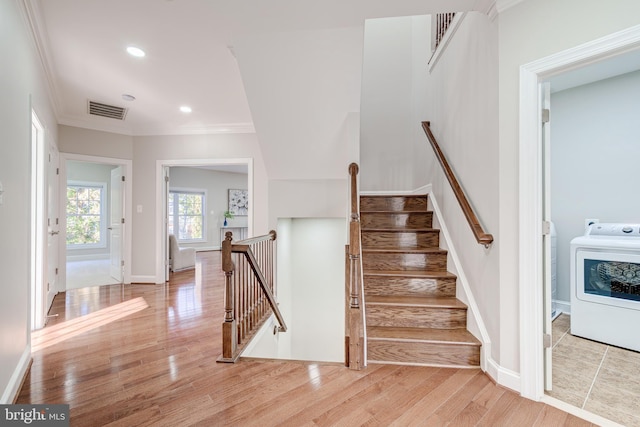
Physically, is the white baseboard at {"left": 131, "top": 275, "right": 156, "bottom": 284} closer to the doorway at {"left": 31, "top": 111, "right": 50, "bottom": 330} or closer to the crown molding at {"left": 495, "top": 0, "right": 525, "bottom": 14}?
the doorway at {"left": 31, "top": 111, "right": 50, "bottom": 330}

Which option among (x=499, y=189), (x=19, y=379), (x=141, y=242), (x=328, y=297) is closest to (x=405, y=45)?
(x=499, y=189)

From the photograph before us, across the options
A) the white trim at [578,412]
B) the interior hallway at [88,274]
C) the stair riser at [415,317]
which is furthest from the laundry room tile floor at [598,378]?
the interior hallway at [88,274]

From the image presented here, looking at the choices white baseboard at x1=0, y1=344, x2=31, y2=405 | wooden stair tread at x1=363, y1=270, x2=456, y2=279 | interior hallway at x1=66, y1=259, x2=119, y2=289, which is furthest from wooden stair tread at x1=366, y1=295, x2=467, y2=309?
interior hallway at x1=66, y1=259, x2=119, y2=289

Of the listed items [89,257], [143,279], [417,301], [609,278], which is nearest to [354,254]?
[417,301]

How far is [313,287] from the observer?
15.5 ft

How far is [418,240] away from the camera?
312 cm

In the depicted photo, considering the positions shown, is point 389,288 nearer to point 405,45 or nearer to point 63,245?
point 405,45

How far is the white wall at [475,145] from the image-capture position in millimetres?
1980

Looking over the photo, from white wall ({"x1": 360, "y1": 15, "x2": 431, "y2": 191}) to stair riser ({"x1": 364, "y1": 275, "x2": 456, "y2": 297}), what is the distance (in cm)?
224

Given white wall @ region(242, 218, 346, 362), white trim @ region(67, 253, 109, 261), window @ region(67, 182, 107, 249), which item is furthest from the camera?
window @ region(67, 182, 107, 249)

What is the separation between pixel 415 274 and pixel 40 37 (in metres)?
3.64

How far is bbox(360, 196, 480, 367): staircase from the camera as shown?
84.6 inches

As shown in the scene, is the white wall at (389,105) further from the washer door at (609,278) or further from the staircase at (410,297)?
the washer door at (609,278)

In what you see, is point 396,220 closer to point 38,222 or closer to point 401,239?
point 401,239
